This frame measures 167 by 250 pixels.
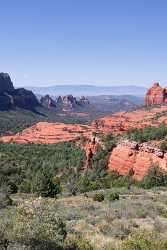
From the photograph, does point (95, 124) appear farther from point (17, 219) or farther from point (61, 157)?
point (17, 219)

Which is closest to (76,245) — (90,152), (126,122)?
(90,152)

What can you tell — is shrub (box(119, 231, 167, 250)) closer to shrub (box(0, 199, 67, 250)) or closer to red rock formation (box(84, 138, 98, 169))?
shrub (box(0, 199, 67, 250))

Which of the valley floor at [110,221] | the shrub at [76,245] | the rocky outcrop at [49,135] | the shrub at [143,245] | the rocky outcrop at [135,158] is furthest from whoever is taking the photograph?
the rocky outcrop at [49,135]

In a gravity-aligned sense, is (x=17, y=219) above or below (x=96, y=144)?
above

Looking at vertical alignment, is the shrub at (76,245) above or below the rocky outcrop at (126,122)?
above

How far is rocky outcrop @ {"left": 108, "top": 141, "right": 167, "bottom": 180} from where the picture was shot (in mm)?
64062

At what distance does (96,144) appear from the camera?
82250mm

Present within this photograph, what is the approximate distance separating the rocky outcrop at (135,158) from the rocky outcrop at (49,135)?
4082 cm

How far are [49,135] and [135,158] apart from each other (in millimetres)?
70053

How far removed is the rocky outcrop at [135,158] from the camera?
64.1 m

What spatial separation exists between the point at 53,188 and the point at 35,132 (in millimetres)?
99912

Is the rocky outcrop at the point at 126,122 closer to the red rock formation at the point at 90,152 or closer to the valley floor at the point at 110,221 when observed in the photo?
the red rock formation at the point at 90,152

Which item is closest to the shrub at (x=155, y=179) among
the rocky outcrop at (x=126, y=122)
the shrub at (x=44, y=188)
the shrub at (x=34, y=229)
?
the shrub at (x=44, y=188)

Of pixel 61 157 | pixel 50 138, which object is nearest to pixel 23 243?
pixel 61 157
